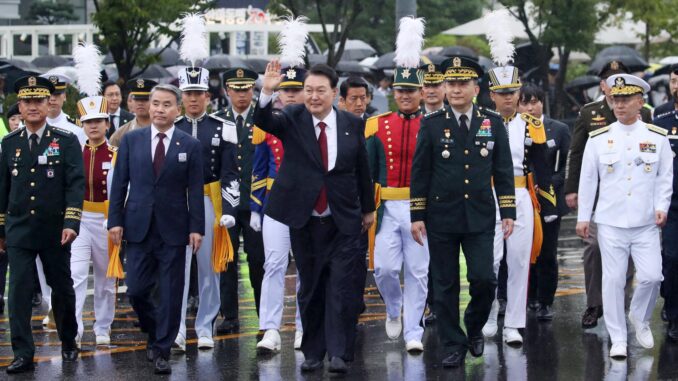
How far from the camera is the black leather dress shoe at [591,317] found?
39.8 feet

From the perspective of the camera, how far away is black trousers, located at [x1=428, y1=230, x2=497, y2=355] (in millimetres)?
10375

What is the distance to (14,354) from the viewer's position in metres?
10.4

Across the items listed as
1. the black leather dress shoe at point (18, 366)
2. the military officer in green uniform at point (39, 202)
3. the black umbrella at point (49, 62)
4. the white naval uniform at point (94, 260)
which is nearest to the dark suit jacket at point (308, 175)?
the military officer in green uniform at point (39, 202)

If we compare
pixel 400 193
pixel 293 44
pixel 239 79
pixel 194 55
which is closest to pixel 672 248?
pixel 400 193

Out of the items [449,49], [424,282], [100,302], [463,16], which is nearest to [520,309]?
[424,282]

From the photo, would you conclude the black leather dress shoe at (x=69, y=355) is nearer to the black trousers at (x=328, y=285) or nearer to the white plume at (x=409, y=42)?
the black trousers at (x=328, y=285)

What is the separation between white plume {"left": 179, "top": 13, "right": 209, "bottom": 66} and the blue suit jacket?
183 cm

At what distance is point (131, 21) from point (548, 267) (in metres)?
14.5

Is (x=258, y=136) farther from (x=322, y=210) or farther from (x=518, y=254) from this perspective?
(x=518, y=254)

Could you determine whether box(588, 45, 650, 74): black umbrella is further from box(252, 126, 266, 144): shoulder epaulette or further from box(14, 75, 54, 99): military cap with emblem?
box(14, 75, 54, 99): military cap with emblem

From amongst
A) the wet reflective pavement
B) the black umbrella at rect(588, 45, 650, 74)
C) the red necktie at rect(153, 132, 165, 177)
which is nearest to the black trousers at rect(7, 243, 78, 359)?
the wet reflective pavement

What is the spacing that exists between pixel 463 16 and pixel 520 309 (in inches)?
2168

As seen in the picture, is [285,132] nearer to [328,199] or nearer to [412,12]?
[328,199]

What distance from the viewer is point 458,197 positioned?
10.4m
